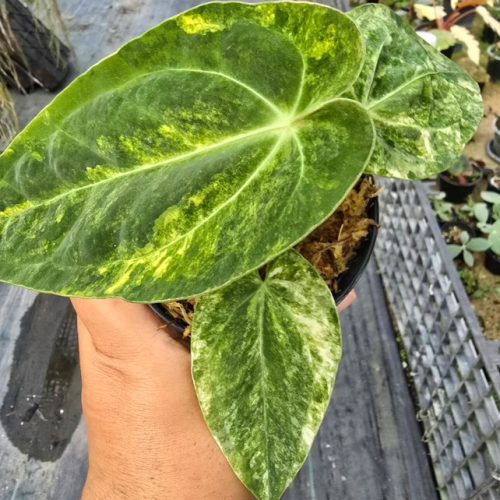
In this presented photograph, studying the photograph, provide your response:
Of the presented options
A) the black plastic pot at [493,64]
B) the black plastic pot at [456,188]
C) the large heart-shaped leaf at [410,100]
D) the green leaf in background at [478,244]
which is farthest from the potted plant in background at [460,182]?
the large heart-shaped leaf at [410,100]

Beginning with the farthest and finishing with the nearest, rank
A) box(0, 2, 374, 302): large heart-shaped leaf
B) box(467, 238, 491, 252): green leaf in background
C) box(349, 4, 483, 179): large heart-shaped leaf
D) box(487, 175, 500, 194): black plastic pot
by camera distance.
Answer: box(487, 175, 500, 194): black plastic pot
box(467, 238, 491, 252): green leaf in background
box(349, 4, 483, 179): large heart-shaped leaf
box(0, 2, 374, 302): large heart-shaped leaf

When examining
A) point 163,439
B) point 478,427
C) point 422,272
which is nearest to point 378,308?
point 422,272

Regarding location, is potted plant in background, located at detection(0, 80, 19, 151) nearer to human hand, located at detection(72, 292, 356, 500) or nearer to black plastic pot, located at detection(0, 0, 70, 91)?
black plastic pot, located at detection(0, 0, 70, 91)

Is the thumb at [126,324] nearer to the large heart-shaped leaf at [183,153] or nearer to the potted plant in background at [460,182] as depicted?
the large heart-shaped leaf at [183,153]

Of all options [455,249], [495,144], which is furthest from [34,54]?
[495,144]

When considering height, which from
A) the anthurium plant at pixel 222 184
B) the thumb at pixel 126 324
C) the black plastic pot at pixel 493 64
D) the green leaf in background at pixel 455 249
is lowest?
the green leaf in background at pixel 455 249

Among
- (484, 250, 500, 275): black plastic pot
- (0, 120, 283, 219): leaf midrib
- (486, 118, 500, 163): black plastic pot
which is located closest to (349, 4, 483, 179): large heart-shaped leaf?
(0, 120, 283, 219): leaf midrib

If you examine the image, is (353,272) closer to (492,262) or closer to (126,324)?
(126,324)
